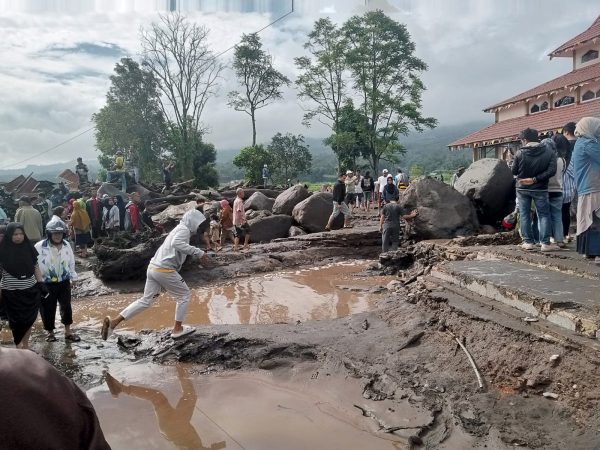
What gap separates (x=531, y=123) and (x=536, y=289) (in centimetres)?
1848

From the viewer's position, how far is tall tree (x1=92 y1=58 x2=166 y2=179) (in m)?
32.5

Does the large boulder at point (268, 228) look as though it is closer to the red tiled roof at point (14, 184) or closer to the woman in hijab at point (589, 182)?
the woman in hijab at point (589, 182)

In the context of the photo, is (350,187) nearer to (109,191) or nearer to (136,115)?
(109,191)

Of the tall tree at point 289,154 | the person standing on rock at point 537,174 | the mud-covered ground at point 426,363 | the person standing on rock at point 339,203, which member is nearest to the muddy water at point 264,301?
the mud-covered ground at point 426,363

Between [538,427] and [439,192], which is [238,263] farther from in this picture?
[538,427]

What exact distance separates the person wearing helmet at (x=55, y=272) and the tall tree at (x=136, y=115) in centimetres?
2848

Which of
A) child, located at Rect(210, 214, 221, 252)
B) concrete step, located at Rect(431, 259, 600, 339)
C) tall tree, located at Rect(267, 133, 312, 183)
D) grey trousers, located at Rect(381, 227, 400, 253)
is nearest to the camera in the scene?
concrete step, located at Rect(431, 259, 600, 339)

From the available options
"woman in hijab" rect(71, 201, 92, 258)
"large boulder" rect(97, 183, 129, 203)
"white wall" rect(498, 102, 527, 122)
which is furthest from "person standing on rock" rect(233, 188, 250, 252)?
"white wall" rect(498, 102, 527, 122)

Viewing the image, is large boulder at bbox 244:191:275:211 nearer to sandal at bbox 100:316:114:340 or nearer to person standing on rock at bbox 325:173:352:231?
person standing on rock at bbox 325:173:352:231

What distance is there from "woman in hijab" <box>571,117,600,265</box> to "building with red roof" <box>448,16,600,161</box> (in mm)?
13308

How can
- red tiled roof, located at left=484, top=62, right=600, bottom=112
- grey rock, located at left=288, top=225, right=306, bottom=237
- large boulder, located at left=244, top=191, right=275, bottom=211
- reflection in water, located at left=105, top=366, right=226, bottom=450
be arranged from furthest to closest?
1. red tiled roof, located at left=484, top=62, right=600, bottom=112
2. large boulder, located at left=244, top=191, right=275, bottom=211
3. grey rock, located at left=288, top=225, right=306, bottom=237
4. reflection in water, located at left=105, top=366, right=226, bottom=450

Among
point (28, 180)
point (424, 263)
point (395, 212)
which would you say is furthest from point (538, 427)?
point (28, 180)

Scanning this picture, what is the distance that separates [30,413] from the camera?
4.08 ft

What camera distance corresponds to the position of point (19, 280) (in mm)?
5648
